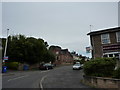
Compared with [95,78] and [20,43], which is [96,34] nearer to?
[95,78]

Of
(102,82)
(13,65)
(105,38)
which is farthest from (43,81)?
(13,65)

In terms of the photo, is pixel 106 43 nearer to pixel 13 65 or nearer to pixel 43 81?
pixel 43 81

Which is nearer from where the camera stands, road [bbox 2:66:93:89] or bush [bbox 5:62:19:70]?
road [bbox 2:66:93:89]

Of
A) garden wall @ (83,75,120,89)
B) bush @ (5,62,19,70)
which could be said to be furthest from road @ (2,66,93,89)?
bush @ (5,62,19,70)

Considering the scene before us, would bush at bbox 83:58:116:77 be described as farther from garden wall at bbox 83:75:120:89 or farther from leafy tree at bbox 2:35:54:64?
leafy tree at bbox 2:35:54:64

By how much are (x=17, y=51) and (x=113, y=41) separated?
21708 mm

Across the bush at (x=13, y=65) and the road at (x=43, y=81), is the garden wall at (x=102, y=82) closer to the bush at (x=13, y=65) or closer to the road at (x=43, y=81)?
the road at (x=43, y=81)

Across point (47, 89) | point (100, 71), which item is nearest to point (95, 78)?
point (100, 71)

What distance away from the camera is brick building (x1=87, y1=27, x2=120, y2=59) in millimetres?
18797

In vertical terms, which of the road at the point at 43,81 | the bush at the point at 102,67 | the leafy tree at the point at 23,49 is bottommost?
the road at the point at 43,81

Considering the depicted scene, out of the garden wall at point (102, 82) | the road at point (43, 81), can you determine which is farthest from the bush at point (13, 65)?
the garden wall at point (102, 82)

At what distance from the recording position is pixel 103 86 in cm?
923

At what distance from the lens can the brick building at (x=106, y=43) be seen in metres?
18.8

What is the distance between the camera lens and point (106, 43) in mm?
19438
